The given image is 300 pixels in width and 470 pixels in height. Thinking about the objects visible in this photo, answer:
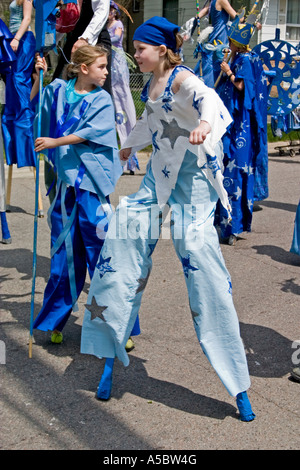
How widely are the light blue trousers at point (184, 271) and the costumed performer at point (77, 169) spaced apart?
57cm

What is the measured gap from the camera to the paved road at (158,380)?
306 centimetres

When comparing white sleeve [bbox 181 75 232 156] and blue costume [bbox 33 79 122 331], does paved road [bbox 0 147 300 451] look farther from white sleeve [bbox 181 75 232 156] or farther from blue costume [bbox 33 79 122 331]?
white sleeve [bbox 181 75 232 156]

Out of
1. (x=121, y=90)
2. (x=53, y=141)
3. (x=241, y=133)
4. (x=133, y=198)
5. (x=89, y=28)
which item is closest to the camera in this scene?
(x=133, y=198)

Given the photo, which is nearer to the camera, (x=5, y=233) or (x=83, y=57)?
(x=83, y=57)

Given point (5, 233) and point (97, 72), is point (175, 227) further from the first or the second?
point (5, 233)

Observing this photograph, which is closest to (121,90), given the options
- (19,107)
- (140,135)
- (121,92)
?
(121,92)

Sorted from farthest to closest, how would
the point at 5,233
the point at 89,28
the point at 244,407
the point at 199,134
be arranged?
the point at 5,233, the point at 89,28, the point at 244,407, the point at 199,134

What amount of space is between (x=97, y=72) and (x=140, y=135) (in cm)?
56

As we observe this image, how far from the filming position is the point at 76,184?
3898 millimetres

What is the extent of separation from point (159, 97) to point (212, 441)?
5.33 feet

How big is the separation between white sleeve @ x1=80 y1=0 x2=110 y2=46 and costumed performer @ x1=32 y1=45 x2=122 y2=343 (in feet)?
3.77

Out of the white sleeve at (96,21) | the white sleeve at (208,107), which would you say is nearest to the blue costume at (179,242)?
the white sleeve at (208,107)

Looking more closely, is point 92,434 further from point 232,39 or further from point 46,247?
point 232,39

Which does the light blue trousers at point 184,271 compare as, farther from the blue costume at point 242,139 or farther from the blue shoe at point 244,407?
the blue costume at point 242,139
